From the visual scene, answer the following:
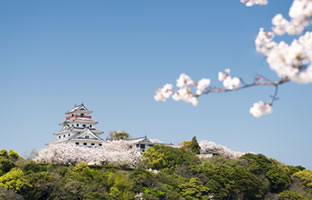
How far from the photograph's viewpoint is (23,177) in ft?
76.1

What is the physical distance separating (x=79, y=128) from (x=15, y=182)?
20401 millimetres

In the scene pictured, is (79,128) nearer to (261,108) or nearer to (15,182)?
(15,182)

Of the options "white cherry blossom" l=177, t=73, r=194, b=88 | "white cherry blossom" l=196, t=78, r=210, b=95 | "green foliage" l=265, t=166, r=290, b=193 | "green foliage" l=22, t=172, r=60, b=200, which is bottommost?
"white cherry blossom" l=196, t=78, r=210, b=95

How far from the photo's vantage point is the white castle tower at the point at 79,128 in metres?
40.4

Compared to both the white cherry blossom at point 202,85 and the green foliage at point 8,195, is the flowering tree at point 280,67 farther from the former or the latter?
the green foliage at point 8,195

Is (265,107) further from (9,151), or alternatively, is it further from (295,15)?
(9,151)

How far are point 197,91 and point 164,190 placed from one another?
2011cm

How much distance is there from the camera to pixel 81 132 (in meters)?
41.6

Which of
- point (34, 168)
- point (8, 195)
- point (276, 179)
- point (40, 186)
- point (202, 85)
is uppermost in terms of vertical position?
point (276, 179)

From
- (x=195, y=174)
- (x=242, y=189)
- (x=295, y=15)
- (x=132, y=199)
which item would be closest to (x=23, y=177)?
(x=132, y=199)

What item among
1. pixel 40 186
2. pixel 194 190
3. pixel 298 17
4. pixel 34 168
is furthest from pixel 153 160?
pixel 298 17

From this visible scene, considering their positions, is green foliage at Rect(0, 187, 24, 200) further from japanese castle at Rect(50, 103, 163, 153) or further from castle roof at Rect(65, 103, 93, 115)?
castle roof at Rect(65, 103, 93, 115)

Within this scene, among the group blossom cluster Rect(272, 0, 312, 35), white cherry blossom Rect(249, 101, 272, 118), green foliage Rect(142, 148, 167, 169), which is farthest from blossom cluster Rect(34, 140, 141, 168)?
blossom cluster Rect(272, 0, 312, 35)

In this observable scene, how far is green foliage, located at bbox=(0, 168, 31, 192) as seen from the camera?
22.4 meters
